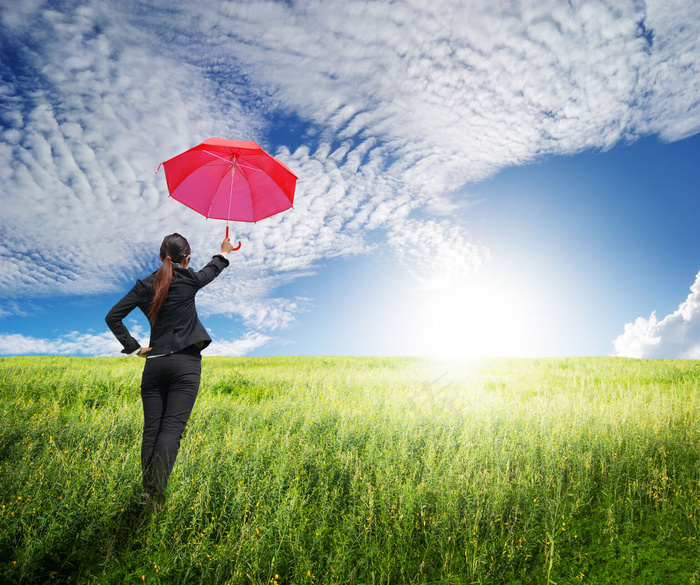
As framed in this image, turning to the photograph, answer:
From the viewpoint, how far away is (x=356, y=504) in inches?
164

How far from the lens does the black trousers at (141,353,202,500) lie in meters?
3.79

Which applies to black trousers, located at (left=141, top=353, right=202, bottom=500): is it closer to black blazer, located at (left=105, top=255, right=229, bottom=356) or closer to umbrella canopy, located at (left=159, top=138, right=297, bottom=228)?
black blazer, located at (left=105, top=255, right=229, bottom=356)

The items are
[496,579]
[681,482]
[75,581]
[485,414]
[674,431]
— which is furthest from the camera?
[485,414]

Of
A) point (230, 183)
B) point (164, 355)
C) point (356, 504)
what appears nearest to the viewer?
point (164, 355)

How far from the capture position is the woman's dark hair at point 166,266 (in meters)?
3.87

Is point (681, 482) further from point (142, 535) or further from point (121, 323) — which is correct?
point (121, 323)

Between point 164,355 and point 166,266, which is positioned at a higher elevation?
point 166,266

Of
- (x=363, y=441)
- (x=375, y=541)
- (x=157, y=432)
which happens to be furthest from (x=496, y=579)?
(x=157, y=432)

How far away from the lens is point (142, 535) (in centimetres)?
352

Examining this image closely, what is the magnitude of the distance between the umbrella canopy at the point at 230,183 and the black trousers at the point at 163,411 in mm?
2522

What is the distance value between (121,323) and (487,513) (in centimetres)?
455

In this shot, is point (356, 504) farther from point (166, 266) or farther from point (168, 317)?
point (166, 266)

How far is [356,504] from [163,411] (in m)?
2.40

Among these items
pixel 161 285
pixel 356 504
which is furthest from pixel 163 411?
pixel 356 504
